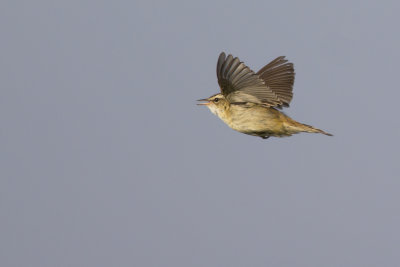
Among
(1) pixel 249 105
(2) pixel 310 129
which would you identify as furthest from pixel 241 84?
(2) pixel 310 129

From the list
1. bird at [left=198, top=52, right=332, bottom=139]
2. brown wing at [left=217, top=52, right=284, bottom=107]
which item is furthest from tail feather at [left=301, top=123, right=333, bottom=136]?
brown wing at [left=217, top=52, right=284, bottom=107]

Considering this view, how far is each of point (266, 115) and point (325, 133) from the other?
1344 mm

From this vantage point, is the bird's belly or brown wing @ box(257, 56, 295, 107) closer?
the bird's belly

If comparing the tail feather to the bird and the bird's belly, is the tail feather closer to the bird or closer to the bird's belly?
the bird

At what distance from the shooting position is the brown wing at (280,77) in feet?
54.0

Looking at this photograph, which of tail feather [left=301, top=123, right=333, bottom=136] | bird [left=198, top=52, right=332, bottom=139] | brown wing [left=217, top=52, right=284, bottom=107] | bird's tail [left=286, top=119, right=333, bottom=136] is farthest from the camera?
bird's tail [left=286, top=119, right=333, bottom=136]

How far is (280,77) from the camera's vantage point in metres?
16.9

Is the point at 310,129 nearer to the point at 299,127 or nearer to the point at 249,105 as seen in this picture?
the point at 299,127

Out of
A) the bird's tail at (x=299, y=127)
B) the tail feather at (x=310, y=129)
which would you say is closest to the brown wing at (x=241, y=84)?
the bird's tail at (x=299, y=127)

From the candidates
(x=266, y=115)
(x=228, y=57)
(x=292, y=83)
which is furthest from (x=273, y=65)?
(x=228, y=57)

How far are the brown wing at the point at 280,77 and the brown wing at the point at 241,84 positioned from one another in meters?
0.94

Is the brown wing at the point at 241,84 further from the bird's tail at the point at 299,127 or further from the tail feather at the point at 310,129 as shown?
the tail feather at the point at 310,129

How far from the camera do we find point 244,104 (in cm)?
1526

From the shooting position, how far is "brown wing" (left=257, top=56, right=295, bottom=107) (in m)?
16.5
